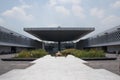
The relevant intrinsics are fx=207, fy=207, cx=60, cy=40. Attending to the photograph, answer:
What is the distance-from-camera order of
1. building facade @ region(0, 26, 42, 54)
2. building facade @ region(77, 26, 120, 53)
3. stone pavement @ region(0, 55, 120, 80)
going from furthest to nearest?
building facade @ region(0, 26, 42, 54) < building facade @ region(77, 26, 120, 53) < stone pavement @ region(0, 55, 120, 80)

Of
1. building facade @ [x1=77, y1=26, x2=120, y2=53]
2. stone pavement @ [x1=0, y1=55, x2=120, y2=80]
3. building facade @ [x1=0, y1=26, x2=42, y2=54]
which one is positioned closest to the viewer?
stone pavement @ [x1=0, y1=55, x2=120, y2=80]

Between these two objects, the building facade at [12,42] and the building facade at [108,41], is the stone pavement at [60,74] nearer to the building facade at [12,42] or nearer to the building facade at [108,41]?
the building facade at [108,41]

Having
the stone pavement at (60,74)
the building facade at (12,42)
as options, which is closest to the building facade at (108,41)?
the building facade at (12,42)

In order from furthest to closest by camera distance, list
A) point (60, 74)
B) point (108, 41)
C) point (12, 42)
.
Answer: point (12, 42)
point (108, 41)
point (60, 74)

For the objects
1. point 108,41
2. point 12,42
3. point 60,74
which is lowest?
point 60,74

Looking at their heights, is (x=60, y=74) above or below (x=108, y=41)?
below

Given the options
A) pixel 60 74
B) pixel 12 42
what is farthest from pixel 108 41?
pixel 60 74

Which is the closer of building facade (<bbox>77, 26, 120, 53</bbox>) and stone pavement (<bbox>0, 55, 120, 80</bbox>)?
stone pavement (<bbox>0, 55, 120, 80</bbox>)

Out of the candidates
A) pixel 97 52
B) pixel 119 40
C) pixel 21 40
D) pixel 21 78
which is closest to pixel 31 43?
pixel 21 40

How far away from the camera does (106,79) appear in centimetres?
960

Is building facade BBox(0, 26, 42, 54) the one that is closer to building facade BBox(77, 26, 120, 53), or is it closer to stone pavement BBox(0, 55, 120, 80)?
building facade BBox(77, 26, 120, 53)

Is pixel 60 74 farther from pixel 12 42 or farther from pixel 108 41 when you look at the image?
pixel 12 42

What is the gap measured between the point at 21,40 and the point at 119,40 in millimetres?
44649

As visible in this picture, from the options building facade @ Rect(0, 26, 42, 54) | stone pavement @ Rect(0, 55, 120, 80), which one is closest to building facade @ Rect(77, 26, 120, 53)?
building facade @ Rect(0, 26, 42, 54)
